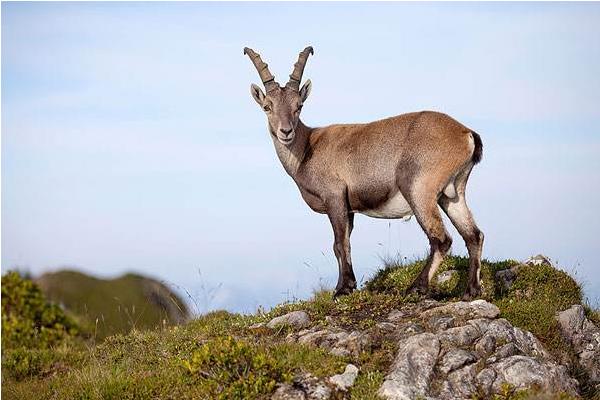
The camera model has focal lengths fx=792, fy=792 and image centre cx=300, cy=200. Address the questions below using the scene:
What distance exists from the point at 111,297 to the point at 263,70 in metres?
11.6

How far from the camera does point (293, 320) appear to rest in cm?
1244

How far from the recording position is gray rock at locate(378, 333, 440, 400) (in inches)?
385

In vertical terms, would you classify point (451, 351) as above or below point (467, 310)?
below

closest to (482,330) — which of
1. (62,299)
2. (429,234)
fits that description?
(429,234)

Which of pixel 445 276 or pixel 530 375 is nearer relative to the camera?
pixel 530 375

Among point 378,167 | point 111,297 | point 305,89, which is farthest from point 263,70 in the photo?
point 111,297

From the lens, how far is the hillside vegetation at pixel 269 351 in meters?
10.2

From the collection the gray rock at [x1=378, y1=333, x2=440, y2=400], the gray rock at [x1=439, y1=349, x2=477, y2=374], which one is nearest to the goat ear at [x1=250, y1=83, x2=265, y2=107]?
the gray rock at [x1=378, y1=333, x2=440, y2=400]

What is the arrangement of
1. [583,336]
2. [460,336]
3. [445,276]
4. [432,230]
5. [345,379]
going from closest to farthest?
[345,379] < [460,336] < [583,336] < [432,230] < [445,276]

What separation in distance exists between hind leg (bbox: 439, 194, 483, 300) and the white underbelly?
2.32ft

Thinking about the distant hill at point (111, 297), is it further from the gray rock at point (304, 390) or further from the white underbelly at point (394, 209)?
the gray rock at point (304, 390)

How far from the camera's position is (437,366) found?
10461mm

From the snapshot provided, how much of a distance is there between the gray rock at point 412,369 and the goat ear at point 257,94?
572cm

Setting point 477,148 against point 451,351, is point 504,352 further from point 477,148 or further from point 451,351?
point 477,148
